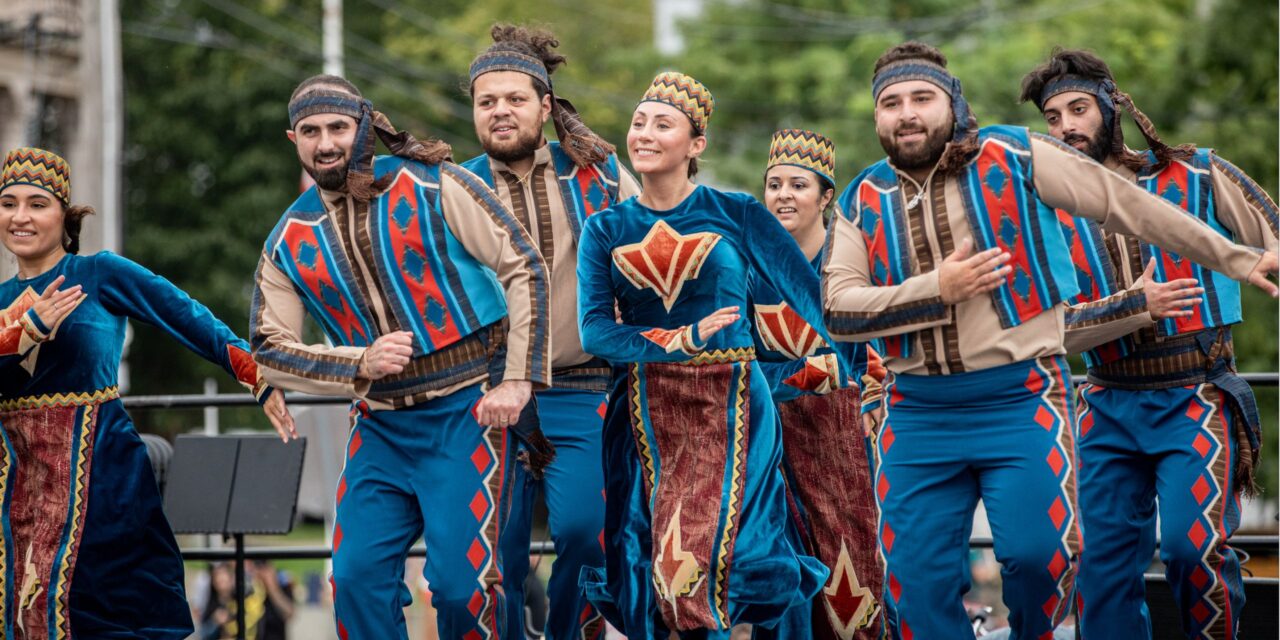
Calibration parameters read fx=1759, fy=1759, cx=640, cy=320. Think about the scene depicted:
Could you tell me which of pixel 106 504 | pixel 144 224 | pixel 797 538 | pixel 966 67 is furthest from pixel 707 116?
pixel 144 224

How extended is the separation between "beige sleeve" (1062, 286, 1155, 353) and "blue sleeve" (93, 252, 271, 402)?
2.91 m

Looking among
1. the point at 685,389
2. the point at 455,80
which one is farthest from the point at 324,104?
the point at 455,80

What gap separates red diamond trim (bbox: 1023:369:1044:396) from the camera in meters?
5.27

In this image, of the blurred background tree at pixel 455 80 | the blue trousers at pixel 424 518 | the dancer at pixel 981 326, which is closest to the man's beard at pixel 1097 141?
the dancer at pixel 981 326

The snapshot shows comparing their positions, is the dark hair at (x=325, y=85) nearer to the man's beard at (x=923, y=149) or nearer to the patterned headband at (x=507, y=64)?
the patterned headband at (x=507, y=64)

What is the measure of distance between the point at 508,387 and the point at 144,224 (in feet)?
81.1

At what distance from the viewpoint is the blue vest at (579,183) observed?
6.36 m

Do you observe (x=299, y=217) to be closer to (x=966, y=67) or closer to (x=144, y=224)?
(x=966, y=67)

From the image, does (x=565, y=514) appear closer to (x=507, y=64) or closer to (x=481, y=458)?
(x=481, y=458)

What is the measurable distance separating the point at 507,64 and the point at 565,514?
1.62m

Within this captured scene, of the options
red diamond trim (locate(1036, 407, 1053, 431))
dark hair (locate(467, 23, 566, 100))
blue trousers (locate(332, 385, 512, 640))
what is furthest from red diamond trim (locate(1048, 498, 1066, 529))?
dark hair (locate(467, 23, 566, 100))

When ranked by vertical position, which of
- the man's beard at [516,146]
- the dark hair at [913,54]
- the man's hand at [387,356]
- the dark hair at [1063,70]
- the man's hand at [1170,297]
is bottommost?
the man's hand at [387,356]

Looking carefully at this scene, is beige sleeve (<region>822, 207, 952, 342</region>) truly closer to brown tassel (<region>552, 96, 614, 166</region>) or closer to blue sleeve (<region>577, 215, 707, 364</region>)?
blue sleeve (<region>577, 215, 707, 364</region>)

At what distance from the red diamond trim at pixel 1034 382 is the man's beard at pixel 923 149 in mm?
701
